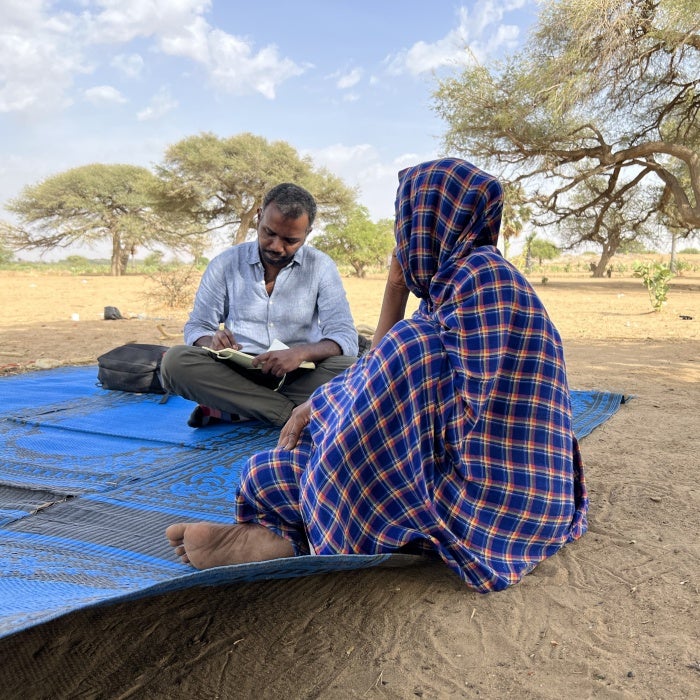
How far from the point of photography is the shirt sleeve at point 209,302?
3.61m

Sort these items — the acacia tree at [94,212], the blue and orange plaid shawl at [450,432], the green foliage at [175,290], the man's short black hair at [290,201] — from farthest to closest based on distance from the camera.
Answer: the acacia tree at [94,212]
the green foliage at [175,290]
the man's short black hair at [290,201]
the blue and orange plaid shawl at [450,432]

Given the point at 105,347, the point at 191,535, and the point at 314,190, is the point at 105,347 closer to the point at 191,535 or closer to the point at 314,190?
the point at 191,535

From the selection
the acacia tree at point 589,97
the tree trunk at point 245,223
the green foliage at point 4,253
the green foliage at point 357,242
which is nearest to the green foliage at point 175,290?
the acacia tree at point 589,97

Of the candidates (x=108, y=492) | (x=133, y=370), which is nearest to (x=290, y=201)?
(x=108, y=492)

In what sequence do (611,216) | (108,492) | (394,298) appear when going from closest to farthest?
1. (394,298)
2. (108,492)
3. (611,216)

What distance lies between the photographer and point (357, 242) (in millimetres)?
33031

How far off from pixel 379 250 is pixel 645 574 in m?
31.7

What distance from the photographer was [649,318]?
36.3 ft

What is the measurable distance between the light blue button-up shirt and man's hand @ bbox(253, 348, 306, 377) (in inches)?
11.8

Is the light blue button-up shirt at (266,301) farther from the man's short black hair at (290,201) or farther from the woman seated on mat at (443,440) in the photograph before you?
the woman seated on mat at (443,440)

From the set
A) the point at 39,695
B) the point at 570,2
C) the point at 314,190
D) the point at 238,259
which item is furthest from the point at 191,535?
the point at 314,190

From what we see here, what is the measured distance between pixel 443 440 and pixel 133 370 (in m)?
3.00

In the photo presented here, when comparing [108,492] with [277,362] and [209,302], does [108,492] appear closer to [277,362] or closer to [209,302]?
[277,362]

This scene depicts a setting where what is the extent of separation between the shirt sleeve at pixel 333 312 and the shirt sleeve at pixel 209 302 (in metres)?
0.53
